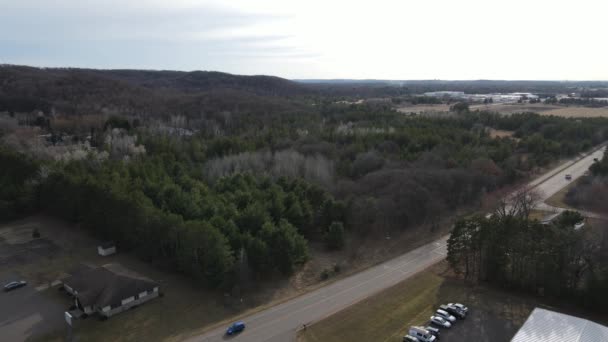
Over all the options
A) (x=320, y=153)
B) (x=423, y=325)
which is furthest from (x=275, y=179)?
(x=423, y=325)

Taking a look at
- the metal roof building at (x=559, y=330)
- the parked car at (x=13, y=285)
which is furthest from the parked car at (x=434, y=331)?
the parked car at (x=13, y=285)

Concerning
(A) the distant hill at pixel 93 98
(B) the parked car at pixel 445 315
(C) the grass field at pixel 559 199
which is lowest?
(B) the parked car at pixel 445 315

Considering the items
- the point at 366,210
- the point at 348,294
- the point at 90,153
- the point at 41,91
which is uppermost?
the point at 41,91

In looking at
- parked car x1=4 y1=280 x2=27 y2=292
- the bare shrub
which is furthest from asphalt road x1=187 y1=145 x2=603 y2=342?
the bare shrub

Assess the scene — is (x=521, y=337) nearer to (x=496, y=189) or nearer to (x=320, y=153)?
(x=496, y=189)

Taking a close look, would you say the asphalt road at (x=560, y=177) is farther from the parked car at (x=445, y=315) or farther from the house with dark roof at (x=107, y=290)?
the house with dark roof at (x=107, y=290)

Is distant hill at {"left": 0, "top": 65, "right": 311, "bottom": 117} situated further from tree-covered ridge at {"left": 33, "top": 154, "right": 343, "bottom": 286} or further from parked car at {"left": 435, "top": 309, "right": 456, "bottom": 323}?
parked car at {"left": 435, "top": 309, "right": 456, "bottom": 323}

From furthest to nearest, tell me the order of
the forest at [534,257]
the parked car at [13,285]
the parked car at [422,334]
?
the parked car at [13,285] → the forest at [534,257] → the parked car at [422,334]
